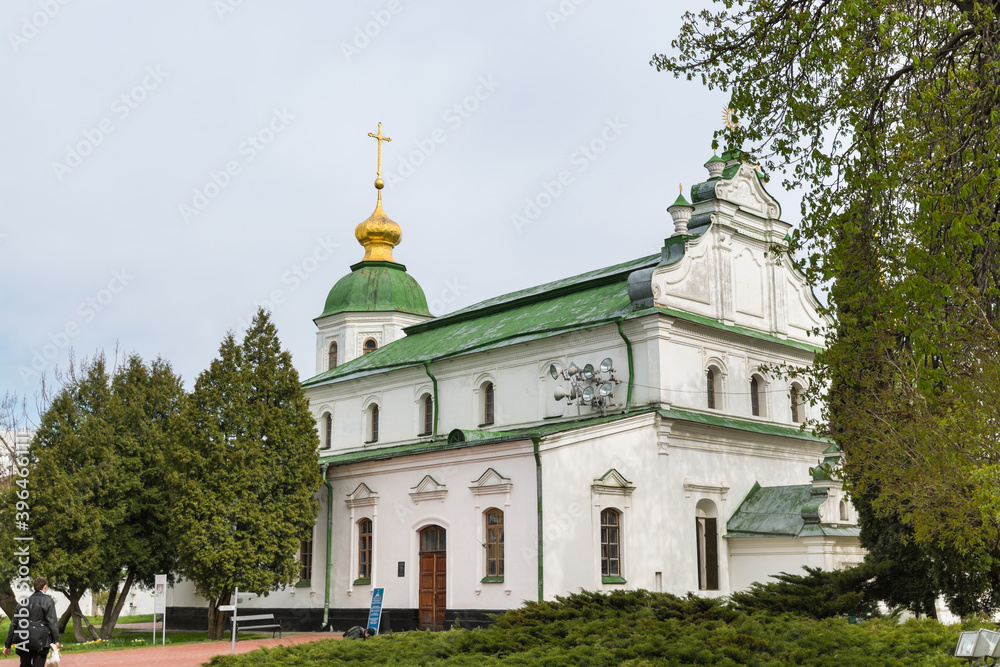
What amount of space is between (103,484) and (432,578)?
30.5 ft

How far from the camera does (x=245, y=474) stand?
26.4 m

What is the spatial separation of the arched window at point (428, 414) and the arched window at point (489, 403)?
244 centimetres

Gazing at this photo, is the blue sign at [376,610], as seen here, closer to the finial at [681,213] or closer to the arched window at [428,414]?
the arched window at [428,414]

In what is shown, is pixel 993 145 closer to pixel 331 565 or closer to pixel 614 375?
pixel 614 375

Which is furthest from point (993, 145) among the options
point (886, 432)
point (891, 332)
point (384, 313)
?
point (384, 313)

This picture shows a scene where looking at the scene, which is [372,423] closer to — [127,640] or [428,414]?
[428,414]

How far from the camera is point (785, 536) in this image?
992 inches

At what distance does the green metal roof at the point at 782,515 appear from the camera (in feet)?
81.4

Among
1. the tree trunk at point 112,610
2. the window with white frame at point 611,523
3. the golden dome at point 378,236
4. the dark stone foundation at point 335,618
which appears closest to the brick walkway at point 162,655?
the dark stone foundation at point 335,618

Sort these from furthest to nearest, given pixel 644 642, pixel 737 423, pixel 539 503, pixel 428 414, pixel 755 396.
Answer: pixel 428 414
pixel 755 396
pixel 737 423
pixel 539 503
pixel 644 642

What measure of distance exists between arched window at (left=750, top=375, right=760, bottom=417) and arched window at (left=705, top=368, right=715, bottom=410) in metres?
1.56

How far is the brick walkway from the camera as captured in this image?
66.8ft

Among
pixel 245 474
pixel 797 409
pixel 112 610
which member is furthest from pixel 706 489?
pixel 112 610

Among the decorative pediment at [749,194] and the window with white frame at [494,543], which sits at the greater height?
the decorative pediment at [749,194]
